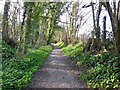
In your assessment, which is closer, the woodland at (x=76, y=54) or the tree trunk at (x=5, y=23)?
the woodland at (x=76, y=54)

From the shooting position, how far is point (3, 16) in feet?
45.9

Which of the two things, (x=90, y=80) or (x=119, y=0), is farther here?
(x=119, y=0)

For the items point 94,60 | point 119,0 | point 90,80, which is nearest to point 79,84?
point 90,80

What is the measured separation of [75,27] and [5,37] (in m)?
14.8

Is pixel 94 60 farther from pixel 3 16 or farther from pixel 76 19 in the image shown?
pixel 76 19

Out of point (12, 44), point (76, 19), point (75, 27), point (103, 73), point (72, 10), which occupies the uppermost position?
point (72, 10)

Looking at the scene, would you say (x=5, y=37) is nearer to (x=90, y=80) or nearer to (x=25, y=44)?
(x=25, y=44)

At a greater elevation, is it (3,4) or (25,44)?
(3,4)

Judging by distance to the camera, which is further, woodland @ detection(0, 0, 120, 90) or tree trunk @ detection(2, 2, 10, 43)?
tree trunk @ detection(2, 2, 10, 43)

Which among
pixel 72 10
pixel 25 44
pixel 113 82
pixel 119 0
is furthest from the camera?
pixel 72 10

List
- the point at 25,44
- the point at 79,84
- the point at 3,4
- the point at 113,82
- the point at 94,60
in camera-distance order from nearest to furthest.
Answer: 1. the point at 113,82
2. the point at 79,84
3. the point at 94,60
4. the point at 25,44
5. the point at 3,4

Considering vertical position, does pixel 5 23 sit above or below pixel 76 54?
above

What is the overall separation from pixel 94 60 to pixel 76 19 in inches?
694

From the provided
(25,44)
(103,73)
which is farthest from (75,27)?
(103,73)
